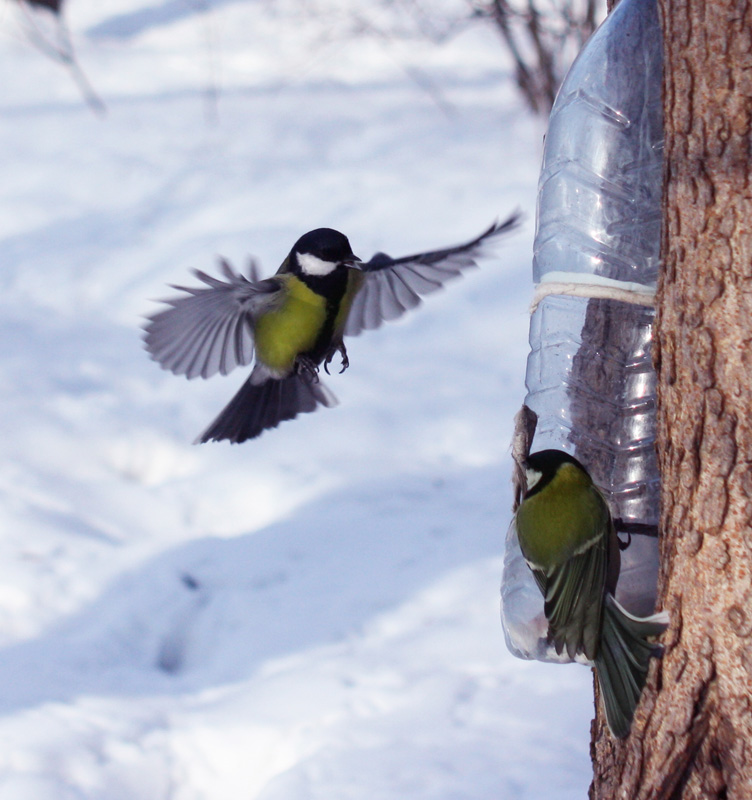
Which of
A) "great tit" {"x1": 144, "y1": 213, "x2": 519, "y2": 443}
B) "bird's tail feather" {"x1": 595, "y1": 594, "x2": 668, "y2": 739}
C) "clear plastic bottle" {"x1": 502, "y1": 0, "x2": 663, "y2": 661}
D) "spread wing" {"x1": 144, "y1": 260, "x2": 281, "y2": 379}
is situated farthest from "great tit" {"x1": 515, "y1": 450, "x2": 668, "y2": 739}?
"spread wing" {"x1": 144, "y1": 260, "x2": 281, "y2": 379}

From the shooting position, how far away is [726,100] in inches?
60.2

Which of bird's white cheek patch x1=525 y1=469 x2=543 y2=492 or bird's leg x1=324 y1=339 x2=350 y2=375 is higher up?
bird's leg x1=324 y1=339 x2=350 y2=375

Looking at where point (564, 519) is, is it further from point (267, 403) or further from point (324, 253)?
point (267, 403)

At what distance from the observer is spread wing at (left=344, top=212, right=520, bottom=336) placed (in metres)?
2.41

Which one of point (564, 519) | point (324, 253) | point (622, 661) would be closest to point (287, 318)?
point (324, 253)

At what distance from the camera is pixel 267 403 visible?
102 inches

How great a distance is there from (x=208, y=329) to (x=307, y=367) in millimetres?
257

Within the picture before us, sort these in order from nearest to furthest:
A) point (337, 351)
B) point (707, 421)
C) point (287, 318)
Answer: point (707, 421), point (287, 318), point (337, 351)

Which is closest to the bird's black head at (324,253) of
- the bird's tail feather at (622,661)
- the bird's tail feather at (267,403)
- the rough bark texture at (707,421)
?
the bird's tail feather at (267,403)

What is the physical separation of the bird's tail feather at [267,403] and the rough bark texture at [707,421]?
3.70 ft

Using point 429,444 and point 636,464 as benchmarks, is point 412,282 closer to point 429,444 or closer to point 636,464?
point 636,464

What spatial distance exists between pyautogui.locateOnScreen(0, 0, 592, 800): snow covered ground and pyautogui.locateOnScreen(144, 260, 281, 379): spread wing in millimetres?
1259

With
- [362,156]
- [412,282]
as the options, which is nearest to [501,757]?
[412,282]

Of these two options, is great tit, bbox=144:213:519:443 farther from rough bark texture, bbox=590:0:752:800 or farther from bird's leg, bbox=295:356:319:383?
rough bark texture, bbox=590:0:752:800
